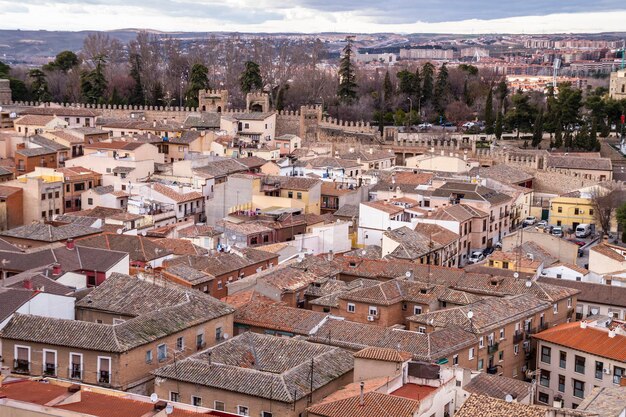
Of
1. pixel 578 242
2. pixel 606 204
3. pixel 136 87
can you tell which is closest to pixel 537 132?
pixel 606 204

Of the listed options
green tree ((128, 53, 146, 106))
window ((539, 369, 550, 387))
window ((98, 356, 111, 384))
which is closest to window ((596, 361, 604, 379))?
window ((539, 369, 550, 387))

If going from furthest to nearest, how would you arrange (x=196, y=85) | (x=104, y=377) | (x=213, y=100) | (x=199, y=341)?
(x=196, y=85), (x=213, y=100), (x=199, y=341), (x=104, y=377)

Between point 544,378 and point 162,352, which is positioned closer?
point 162,352

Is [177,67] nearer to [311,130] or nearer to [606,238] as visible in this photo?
[311,130]

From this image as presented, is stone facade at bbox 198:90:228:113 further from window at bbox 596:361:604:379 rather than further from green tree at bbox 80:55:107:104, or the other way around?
window at bbox 596:361:604:379

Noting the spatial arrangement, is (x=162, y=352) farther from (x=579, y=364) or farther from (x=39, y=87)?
(x=39, y=87)

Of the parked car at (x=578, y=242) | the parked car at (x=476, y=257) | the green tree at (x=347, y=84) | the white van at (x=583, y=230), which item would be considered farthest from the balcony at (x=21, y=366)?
the green tree at (x=347, y=84)

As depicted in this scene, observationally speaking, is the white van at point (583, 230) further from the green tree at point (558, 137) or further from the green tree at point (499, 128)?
the green tree at point (499, 128)
